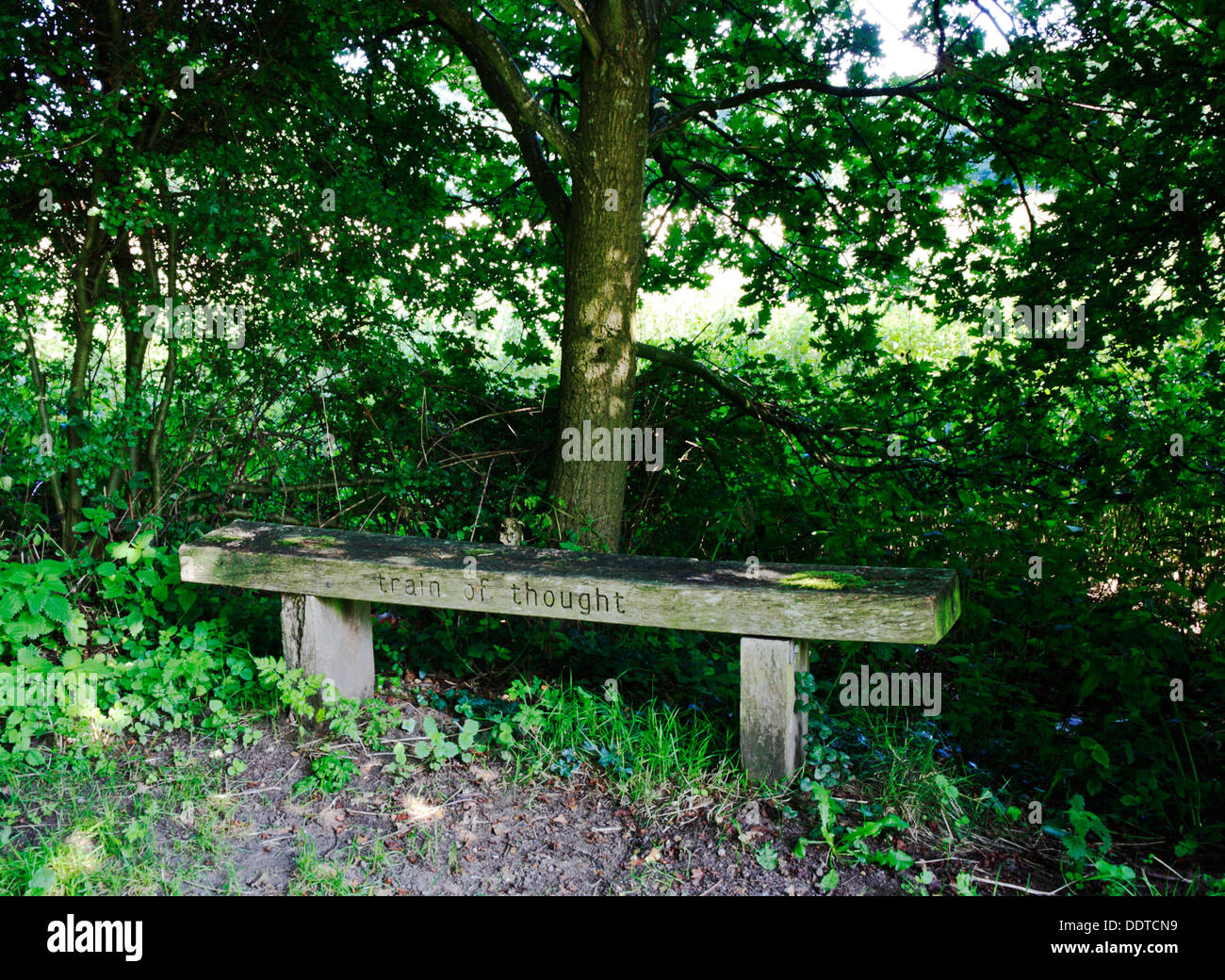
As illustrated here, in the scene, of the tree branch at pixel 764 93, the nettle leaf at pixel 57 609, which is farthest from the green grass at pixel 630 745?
the tree branch at pixel 764 93

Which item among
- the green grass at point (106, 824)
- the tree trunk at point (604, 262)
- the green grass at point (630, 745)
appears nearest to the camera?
the green grass at point (106, 824)

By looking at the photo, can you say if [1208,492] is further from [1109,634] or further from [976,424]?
[976,424]

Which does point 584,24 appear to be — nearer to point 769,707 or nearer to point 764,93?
point 764,93

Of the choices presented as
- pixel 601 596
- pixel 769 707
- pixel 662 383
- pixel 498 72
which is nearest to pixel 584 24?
pixel 498 72

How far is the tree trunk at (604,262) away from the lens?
3.94m

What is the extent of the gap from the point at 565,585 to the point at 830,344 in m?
2.91

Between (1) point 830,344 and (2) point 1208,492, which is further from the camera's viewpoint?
(1) point 830,344

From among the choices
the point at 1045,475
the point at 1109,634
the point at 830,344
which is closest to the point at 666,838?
the point at 1109,634

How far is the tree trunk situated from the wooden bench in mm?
789

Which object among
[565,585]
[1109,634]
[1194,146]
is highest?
[1194,146]

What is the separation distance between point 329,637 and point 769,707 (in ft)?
5.62

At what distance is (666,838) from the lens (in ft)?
8.80

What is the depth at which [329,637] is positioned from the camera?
11.1ft

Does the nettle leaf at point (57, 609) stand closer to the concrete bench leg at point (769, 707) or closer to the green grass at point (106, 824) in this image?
the green grass at point (106, 824)
